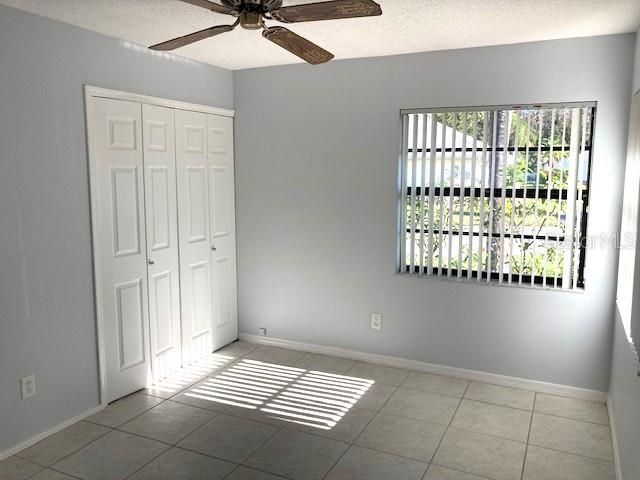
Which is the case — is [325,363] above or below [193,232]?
below

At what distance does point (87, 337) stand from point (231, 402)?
1003 millimetres

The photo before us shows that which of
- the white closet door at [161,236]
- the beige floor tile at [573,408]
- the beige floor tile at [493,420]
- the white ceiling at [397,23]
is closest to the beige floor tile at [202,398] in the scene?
the white closet door at [161,236]

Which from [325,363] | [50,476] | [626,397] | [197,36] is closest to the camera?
[197,36]

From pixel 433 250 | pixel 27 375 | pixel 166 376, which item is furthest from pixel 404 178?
pixel 27 375

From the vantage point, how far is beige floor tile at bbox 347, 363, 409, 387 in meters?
3.87

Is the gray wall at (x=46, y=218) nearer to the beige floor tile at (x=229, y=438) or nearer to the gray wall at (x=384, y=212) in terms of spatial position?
the beige floor tile at (x=229, y=438)

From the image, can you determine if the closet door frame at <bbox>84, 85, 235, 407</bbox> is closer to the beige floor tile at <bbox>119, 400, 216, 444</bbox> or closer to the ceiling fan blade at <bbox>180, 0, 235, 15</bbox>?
the beige floor tile at <bbox>119, 400, 216, 444</bbox>

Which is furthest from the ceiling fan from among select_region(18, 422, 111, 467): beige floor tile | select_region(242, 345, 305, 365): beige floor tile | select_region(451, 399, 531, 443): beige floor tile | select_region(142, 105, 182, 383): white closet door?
select_region(242, 345, 305, 365): beige floor tile

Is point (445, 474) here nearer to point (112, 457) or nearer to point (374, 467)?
point (374, 467)

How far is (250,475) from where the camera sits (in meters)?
2.68

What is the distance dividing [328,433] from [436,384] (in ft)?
3.42

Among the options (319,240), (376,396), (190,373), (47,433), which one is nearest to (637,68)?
(319,240)

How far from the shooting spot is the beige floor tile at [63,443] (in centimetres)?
282

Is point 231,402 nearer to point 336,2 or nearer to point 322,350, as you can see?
point 322,350
